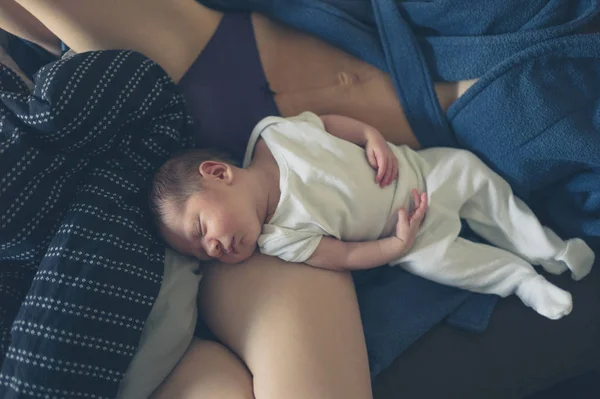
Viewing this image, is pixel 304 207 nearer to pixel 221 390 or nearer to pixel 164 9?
pixel 221 390

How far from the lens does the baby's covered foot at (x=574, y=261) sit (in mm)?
868

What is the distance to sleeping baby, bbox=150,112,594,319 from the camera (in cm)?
85

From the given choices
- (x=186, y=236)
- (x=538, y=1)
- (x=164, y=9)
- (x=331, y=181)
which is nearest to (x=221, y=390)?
(x=186, y=236)

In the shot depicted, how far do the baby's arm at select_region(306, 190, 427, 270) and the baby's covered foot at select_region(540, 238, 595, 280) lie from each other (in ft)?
0.80

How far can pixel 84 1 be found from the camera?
2.78 feet

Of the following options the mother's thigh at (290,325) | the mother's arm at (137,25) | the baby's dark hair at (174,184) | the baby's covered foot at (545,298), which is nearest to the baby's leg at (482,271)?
the baby's covered foot at (545,298)

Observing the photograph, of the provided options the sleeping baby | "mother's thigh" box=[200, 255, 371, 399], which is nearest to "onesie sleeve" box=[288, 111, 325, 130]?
the sleeping baby

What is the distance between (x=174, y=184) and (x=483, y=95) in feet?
1.85

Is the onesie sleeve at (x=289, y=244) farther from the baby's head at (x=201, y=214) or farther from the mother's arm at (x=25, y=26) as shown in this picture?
the mother's arm at (x=25, y=26)

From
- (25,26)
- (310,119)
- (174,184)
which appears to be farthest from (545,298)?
(25,26)

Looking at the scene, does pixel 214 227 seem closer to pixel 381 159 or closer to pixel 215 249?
pixel 215 249

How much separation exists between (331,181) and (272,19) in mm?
354

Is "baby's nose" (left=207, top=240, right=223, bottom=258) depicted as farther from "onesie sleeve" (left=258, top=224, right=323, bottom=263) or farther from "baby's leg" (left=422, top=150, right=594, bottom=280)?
"baby's leg" (left=422, top=150, right=594, bottom=280)

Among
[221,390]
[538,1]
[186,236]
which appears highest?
[538,1]
